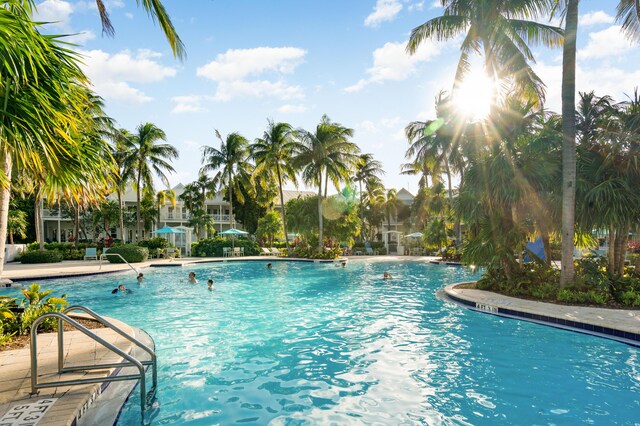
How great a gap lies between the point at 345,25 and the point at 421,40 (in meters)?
5.33

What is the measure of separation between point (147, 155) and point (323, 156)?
15415 millimetres

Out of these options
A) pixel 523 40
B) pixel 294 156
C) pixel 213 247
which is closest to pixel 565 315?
pixel 523 40

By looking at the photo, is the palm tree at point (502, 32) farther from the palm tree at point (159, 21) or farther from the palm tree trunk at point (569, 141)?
the palm tree at point (159, 21)

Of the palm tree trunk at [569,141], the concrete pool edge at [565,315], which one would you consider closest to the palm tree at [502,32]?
the palm tree trunk at [569,141]

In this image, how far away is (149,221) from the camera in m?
44.9

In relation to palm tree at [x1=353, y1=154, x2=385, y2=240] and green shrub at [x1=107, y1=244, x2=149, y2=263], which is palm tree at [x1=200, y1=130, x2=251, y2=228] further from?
palm tree at [x1=353, y1=154, x2=385, y2=240]

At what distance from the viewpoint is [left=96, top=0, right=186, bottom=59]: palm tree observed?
6535 millimetres

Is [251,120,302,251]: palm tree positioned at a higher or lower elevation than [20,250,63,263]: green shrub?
higher

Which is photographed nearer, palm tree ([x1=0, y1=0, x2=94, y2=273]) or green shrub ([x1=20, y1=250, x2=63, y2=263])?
palm tree ([x1=0, y1=0, x2=94, y2=273])

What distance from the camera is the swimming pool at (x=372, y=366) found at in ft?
15.9

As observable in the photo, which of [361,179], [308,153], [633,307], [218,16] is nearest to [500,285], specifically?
[633,307]

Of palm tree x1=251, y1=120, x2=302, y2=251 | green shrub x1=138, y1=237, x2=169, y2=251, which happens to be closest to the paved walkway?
green shrub x1=138, y1=237, x2=169, y2=251

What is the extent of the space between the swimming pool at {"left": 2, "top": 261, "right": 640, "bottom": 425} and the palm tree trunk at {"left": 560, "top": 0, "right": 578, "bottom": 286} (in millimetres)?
2835

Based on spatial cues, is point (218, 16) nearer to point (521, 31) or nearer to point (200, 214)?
point (521, 31)
